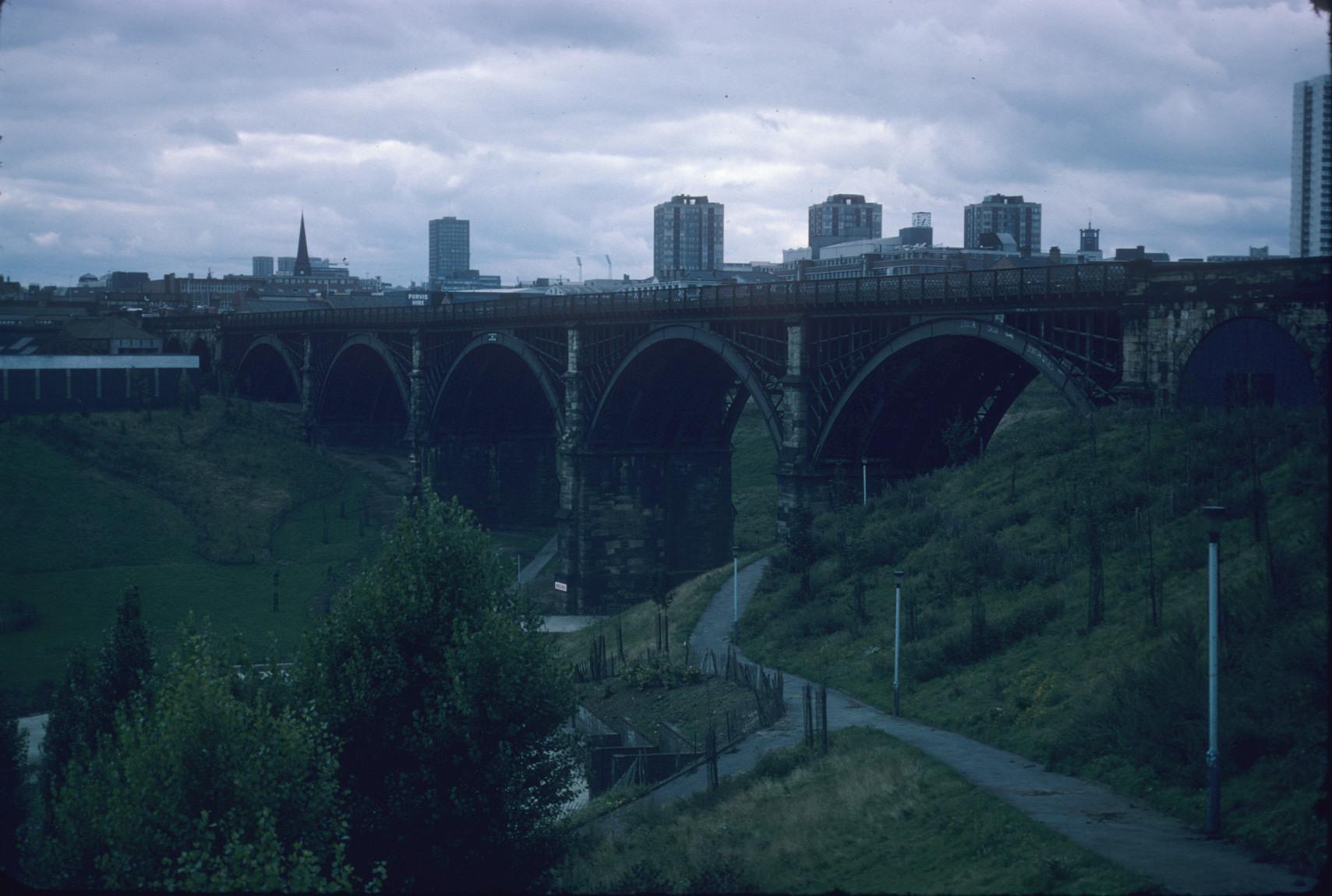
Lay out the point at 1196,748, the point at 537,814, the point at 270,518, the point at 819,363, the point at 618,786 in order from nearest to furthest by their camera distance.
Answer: the point at 1196,748, the point at 537,814, the point at 618,786, the point at 819,363, the point at 270,518

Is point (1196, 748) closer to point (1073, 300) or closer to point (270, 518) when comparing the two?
point (1073, 300)

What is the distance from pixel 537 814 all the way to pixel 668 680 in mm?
11593

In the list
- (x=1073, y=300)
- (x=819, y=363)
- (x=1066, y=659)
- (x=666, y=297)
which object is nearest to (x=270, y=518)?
(x=666, y=297)

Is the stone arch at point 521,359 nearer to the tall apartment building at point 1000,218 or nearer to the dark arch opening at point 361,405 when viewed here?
the dark arch opening at point 361,405

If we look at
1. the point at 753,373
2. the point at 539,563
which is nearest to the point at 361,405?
the point at 539,563

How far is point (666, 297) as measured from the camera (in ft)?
181

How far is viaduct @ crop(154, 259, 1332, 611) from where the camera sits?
33.3 metres

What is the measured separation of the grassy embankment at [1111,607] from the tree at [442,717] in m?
8.23

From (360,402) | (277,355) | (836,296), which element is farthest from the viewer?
(277,355)

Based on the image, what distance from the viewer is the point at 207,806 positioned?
19.1 meters

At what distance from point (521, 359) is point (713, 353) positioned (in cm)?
2033

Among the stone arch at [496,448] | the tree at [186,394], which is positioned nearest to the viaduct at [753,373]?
the stone arch at [496,448]

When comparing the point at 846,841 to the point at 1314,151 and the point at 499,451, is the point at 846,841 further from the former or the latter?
the point at 499,451

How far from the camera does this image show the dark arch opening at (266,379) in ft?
371
